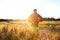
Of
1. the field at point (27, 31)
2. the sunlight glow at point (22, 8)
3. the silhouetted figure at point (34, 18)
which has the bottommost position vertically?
the field at point (27, 31)

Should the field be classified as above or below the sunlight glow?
below

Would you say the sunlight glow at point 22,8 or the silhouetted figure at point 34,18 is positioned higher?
the sunlight glow at point 22,8

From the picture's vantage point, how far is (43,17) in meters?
3.41

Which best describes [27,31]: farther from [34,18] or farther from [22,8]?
[22,8]

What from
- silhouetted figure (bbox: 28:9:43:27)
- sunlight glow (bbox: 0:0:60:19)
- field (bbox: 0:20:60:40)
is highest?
sunlight glow (bbox: 0:0:60:19)

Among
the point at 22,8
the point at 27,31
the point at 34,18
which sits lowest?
the point at 27,31

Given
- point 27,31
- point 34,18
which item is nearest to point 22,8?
point 34,18

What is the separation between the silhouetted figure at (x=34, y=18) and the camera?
338 cm

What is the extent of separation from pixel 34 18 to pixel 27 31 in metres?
0.26

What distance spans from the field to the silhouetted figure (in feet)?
0.20

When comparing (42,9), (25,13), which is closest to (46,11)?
(42,9)

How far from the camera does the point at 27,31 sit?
3344mm

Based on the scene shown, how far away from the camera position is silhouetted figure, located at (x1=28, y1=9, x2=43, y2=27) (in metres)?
3.38

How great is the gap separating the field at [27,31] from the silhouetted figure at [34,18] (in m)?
0.06
